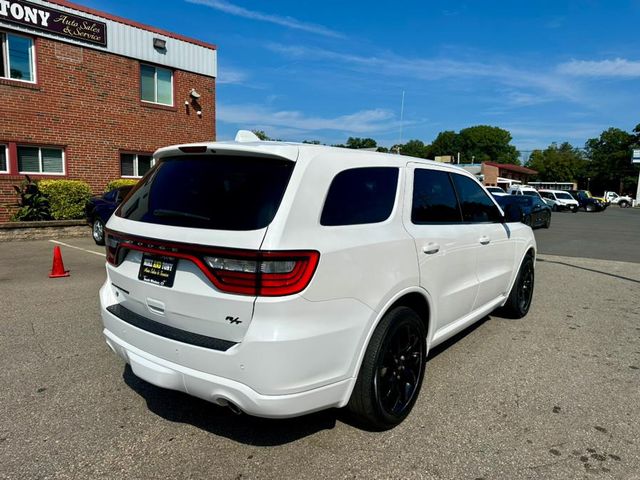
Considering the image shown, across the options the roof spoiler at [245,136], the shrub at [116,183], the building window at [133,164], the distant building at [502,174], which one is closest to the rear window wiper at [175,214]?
the roof spoiler at [245,136]

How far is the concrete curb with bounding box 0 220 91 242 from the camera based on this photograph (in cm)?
1150

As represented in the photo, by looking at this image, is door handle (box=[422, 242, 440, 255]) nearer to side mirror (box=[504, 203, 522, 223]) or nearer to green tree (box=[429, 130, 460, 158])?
side mirror (box=[504, 203, 522, 223])

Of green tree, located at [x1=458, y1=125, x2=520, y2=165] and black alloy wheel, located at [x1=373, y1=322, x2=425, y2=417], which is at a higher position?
green tree, located at [x1=458, y1=125, x2=520, y2=165]

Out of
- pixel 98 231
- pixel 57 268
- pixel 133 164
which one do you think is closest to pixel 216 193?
pixel 57 268

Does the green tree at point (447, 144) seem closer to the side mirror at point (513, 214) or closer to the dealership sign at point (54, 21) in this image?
the dealership sign at point (54, 21)

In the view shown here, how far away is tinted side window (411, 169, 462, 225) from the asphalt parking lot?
4.34 ft

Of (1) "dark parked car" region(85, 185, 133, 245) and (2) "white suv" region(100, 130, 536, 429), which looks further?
(1) "dark parked car" region(85, 185, 133, 245)

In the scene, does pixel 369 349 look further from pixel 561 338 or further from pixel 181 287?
pixel 561 338

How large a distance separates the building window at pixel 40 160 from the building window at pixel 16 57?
193 cm

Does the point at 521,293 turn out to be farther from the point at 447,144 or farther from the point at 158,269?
the point at 447,144

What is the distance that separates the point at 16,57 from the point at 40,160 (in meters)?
2.79

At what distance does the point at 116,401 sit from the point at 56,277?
4.91 meters

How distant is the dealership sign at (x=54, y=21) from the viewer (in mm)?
12272

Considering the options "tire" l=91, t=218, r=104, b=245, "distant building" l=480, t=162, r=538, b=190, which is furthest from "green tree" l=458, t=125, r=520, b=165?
"tire" l=91, t=218, r=104, b=245
